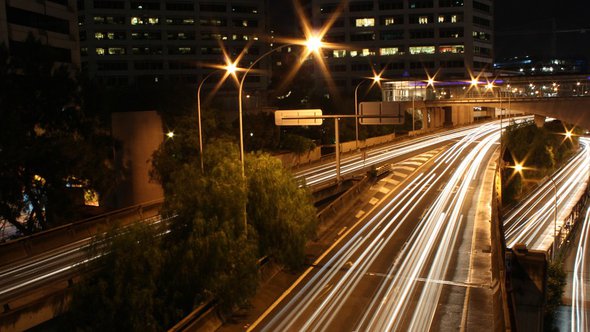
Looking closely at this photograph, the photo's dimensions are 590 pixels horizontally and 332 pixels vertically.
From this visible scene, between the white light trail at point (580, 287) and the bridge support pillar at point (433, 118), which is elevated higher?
the bridge support pillar at point (433, 118)

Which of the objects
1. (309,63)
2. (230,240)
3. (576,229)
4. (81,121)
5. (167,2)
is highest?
(167,2)

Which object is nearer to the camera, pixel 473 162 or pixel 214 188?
pixel 214 188

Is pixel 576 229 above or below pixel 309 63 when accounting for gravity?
below

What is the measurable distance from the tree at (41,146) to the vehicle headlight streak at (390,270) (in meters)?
16.4

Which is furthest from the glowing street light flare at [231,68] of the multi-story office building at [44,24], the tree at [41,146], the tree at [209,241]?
the multi-story office building at [44,24]

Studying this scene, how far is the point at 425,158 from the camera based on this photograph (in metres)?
55.1

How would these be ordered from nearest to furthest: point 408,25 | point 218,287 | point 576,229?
point 218,287
point 576,229
point 408,25

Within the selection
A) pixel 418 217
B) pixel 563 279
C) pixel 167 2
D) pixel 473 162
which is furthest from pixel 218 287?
pixel 167 2

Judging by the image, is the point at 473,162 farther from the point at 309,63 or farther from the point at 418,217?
the point at 309,63

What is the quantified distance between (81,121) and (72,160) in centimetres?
425

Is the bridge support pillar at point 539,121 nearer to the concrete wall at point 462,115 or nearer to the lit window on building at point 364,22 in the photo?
the concrete wall at point 462,115

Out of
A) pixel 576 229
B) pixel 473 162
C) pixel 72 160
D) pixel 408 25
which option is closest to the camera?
pixel 72 160

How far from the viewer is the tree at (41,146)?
94.0ft

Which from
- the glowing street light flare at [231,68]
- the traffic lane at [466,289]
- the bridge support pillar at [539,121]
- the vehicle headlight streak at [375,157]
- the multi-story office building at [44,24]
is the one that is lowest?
the traffic lane at [466,289]
